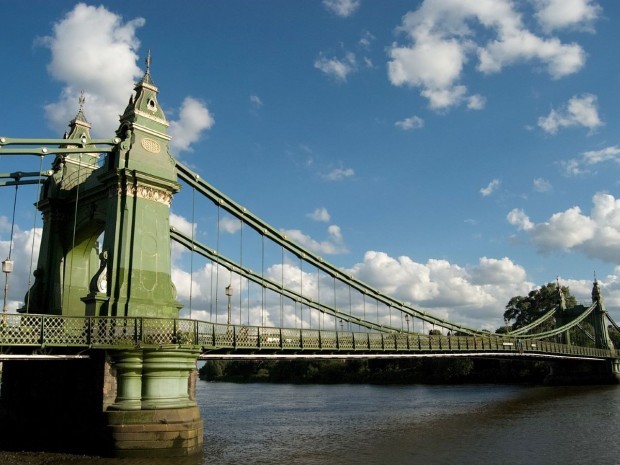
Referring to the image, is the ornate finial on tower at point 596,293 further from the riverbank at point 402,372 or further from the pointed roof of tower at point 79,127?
the pointed roof of tower at point 79,127

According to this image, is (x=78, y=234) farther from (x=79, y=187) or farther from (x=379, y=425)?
(x=379, y=425)

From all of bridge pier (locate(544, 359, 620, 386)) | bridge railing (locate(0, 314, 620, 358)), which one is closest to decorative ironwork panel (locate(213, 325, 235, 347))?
bridge railing (locate(0, 314, 620, 358))

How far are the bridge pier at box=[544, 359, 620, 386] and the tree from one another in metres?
18.8

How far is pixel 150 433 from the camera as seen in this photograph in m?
19.6

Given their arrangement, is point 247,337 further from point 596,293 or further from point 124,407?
point 596,293

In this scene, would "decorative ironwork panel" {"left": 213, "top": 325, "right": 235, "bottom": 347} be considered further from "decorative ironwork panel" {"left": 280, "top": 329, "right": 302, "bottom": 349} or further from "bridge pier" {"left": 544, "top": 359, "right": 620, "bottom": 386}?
"bridge pier" {"left": 544, "top": 359, "right": 620, "bottom": 386}

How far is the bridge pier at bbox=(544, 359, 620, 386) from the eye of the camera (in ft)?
211

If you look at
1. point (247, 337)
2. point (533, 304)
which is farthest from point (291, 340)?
point (533, 304)

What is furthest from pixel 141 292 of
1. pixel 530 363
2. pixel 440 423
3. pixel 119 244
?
pixel 530 363

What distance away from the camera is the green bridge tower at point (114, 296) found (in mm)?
20312

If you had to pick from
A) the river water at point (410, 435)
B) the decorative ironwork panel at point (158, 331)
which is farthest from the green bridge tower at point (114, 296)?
the river water at point (410, 435)

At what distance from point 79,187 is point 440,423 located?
71.7 feet

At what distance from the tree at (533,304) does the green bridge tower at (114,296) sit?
238 feet

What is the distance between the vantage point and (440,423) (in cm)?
3219
